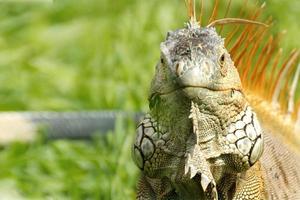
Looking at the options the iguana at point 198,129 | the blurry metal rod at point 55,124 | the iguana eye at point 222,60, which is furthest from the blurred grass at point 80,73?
the iguana eye at point 222,60

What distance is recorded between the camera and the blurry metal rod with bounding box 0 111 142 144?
262 inches

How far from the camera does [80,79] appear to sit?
764 centimetres

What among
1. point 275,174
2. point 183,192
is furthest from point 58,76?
point 183,192

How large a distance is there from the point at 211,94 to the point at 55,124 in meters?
3.42

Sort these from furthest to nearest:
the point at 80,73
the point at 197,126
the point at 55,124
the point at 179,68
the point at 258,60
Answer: the point at 80,73 < the point at 55,124 < the point at 258,60 < the point at 197,126 < the point at 179,68

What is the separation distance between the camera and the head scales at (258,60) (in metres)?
4.11

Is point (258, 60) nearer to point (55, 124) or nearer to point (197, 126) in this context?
point (197, 126)

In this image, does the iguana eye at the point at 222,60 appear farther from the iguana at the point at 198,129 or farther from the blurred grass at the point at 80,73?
the blurred grass at the point at 80,73

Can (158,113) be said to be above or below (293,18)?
below

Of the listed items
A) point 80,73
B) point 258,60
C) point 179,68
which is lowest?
point 179,68

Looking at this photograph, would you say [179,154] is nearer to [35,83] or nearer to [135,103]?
[135,103]

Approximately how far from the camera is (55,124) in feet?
22.1

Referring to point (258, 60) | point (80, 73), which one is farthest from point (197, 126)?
point (80, 73)

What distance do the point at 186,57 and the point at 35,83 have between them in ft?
13.9
